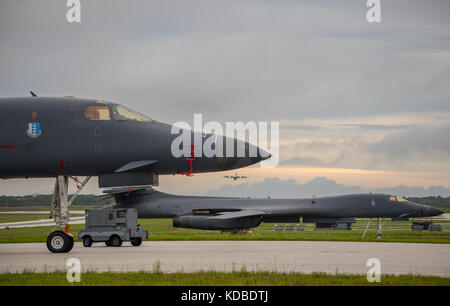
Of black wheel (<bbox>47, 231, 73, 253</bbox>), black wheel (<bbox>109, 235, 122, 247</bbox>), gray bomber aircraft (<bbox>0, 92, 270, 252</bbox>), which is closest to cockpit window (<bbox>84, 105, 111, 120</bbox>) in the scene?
gray bomber aircraft (<bbox>0, 92, 270, 252</bbox>)

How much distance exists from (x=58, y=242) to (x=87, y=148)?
3.24 metres

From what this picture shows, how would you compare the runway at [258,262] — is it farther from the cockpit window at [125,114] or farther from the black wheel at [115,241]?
the black wheel at [115,241]

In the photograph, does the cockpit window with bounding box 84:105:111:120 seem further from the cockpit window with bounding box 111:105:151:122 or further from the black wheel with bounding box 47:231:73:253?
the black wheel with bounding box 47:231:73:253

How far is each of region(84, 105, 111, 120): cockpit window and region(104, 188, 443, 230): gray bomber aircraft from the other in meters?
19.4

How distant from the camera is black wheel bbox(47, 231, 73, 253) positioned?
1499 cm

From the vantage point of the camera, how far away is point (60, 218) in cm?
1466

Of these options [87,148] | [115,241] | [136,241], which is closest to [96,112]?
[87,148]

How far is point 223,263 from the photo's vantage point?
13078mm

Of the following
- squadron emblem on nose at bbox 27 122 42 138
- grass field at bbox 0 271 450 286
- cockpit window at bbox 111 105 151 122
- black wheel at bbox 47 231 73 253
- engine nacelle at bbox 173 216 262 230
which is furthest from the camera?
engine nacelle at bbox 173 216 262 230

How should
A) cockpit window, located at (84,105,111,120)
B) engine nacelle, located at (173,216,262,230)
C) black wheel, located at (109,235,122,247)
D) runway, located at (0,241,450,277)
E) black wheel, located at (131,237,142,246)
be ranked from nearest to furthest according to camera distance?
runway, located at (0,241,450,277) < cockpit window, located at (84,105,111,120) < black wheel, located at (109,235,122,247) < black wheel, located at (131,237,142,246) < engine nacelle, located at (173,216,262,230)

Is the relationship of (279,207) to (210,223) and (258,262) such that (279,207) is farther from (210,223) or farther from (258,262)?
(258,262)

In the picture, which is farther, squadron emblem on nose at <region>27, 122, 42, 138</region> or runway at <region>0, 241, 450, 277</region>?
squadron emblem on nose at <region>27, 122, 42, 138</region>

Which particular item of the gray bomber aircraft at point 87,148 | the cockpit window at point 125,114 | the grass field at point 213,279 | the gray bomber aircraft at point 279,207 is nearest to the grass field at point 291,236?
the gray bomber aircraft at point 279,207
